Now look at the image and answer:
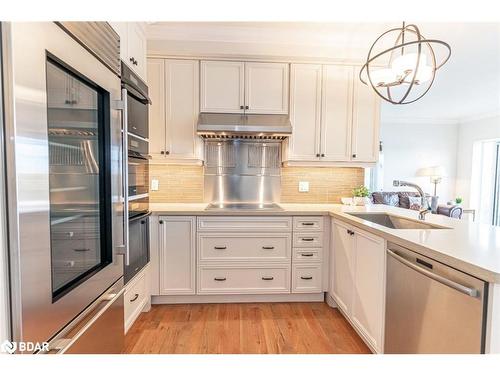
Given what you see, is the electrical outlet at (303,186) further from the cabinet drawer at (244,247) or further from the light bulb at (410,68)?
the light bulb at (410,68)

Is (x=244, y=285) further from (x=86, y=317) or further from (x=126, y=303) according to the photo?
(x=86, y=317)

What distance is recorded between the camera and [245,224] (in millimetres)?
2432

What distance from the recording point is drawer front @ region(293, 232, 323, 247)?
97.4 inches

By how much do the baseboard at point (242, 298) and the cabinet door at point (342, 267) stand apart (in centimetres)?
28

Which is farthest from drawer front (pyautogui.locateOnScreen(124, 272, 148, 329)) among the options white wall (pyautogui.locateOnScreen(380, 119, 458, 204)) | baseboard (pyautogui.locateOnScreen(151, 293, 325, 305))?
white wall (pyautogui.locateOnScreen(380, 119, 458, 204))

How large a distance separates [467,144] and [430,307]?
6798 mm

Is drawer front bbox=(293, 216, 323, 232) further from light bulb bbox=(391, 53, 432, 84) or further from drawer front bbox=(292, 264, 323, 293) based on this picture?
light bulb bbox=(391, 53, 432, 84)

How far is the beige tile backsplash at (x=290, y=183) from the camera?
288 centimetres

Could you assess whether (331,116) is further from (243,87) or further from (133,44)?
(133,44)

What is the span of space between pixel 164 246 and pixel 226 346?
3.30ft

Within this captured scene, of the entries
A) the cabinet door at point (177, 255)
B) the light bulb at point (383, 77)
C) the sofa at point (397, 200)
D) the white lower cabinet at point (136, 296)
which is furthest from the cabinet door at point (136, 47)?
the sofa at point (397, 200)
